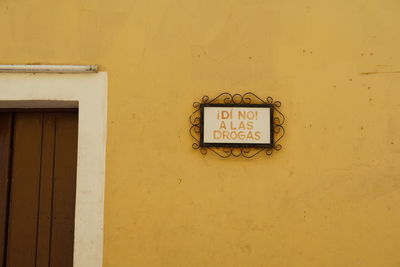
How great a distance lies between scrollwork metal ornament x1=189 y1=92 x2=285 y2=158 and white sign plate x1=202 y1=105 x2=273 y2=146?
0.04 meters

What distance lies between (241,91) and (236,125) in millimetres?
247

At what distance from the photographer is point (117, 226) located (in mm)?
2311

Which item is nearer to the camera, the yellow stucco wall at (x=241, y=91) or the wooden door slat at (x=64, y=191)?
the yellow stucco wall at (x=241, y=91)

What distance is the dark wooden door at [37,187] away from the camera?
8.30 ft

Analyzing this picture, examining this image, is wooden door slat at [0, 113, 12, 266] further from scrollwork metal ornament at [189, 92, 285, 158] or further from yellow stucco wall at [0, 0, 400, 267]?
scrollwork metal ornament at [189, 92, 285, 158]

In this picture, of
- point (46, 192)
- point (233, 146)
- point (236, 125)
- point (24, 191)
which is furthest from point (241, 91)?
point (24, 191)

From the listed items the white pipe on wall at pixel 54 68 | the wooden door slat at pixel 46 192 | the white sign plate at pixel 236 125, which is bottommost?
the wooden door slat at pixel 46 192

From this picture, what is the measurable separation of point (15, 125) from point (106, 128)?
2.75 feet

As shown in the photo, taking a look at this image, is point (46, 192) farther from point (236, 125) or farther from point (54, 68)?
point (236, 125)

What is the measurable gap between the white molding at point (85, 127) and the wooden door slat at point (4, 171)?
29cm

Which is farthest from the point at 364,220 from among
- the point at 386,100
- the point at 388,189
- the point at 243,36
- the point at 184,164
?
the point at 243,36

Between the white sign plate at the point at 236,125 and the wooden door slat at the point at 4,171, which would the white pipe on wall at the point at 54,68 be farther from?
the white sign plate at the point at 236,125

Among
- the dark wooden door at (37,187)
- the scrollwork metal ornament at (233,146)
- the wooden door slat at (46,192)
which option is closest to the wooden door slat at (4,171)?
the dark wooden door at (37,187)

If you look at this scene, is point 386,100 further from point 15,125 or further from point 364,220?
point 15,125
